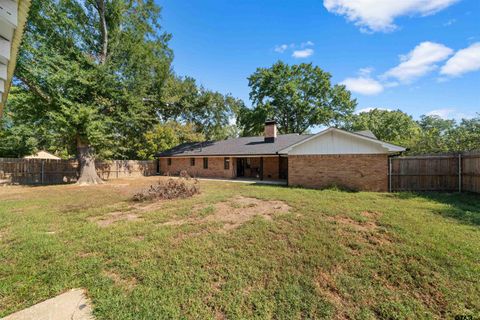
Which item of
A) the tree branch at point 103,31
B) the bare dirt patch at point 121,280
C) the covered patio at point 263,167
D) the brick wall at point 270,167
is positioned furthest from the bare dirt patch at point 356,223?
the tree branch at point 103,31

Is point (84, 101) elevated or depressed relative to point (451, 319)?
elevated

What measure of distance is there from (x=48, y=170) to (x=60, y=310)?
18.9 m

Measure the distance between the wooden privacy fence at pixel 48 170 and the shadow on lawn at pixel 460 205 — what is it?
22.6 metres

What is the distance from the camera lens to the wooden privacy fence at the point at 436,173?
917cm

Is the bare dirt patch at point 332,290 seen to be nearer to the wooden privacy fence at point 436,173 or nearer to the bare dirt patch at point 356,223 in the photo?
the bare dirt patch at point 356,223

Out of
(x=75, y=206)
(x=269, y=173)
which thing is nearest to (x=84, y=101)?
(x=75, y=206)

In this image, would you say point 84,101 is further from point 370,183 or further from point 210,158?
point 370,183

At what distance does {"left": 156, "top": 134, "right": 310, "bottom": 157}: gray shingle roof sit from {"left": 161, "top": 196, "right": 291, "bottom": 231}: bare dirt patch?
29.4 ft

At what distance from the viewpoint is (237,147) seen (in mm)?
19984

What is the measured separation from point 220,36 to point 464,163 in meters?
15.3

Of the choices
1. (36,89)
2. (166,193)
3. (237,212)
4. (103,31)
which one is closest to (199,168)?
(166,193)

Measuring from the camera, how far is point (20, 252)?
4109 mm

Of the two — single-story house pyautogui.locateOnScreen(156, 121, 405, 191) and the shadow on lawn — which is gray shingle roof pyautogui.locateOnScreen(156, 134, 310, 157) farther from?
the shadow on lawn

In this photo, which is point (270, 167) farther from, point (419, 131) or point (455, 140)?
point (419, 131)
